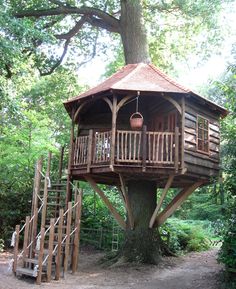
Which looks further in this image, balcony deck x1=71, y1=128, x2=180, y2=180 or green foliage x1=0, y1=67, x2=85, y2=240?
green foliage x1=0, y1=67, x2=85, y2=240

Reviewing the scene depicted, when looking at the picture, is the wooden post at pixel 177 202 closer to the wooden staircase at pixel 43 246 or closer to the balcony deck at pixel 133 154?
the balcony deck at pixel 133 154

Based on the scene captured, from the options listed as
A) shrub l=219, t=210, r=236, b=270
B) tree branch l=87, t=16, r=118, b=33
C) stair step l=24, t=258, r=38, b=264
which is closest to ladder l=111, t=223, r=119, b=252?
stair step l=24, t=258, r=38, b=264

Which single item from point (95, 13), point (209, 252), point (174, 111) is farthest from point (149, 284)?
point (95, 13)

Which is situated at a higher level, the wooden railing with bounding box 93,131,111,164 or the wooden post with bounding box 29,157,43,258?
the wooden railing with bounding box 93,131,111,164

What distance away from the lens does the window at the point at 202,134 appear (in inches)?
525

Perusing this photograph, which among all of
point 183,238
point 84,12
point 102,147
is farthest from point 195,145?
point 84,12

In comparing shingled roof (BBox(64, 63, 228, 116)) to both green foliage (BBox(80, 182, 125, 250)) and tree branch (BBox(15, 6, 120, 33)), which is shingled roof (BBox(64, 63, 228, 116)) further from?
green foliage (BBox(80, 182, 125, 250))

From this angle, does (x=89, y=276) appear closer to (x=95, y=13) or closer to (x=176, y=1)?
(x=95, y=13)

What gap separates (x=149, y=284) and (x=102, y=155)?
4175 millimetres

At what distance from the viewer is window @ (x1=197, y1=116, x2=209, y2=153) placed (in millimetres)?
13344

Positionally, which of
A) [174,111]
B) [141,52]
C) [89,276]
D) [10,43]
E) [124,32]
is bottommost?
[89,276]

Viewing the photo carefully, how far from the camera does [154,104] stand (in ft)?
46.9

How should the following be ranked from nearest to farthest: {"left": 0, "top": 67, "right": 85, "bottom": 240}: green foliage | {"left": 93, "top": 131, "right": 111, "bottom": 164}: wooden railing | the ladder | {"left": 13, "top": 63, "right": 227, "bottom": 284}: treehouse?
{"left": 13, "top": 63, "right": 227, "bottom": 284}: treehouse < {"left": 93, "top": 131, "right": 111, "bottom": 164}: wooden railing < the ladder < {"left": 0, "top": 67, "right": 85, "bottom": 240}: green foliage

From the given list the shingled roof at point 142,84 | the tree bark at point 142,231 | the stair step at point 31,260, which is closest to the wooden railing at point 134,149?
the shingled roof at point 142,84
